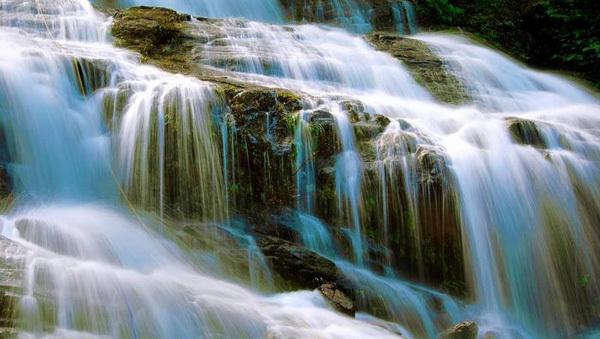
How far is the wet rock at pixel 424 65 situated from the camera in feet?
28.7

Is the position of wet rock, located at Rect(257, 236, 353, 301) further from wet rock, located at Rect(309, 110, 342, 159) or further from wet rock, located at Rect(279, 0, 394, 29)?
wet rock, located at Rect(279, 0, 394, 29)

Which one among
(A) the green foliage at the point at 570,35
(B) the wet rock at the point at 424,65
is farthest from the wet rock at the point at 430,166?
(A) the green foliage at the point at 570,35

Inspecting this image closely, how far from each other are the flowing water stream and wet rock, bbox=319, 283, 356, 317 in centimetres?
9

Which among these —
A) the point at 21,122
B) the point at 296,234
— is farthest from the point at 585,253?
the point at 21,122

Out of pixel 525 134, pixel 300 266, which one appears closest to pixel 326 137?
pixel 300 266

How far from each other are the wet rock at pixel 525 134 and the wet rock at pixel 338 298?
10.5 ft

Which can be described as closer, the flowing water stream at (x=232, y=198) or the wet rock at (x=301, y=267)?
the flowing water stream at (x=232, y=198)

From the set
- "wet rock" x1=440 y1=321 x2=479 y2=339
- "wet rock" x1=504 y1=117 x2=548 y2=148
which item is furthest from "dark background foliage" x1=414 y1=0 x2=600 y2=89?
"wet rock" x1=440 y1=321 x2=479 y2=339

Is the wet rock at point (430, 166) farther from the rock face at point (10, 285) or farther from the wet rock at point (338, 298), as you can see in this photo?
the rock face at point (10, 285)

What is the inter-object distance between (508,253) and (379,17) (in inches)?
312

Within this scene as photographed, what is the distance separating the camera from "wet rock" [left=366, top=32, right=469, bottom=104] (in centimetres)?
873

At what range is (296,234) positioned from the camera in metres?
5.66

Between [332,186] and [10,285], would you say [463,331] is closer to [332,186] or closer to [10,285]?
[332,186]

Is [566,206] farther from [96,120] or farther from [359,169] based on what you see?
[96,120]
